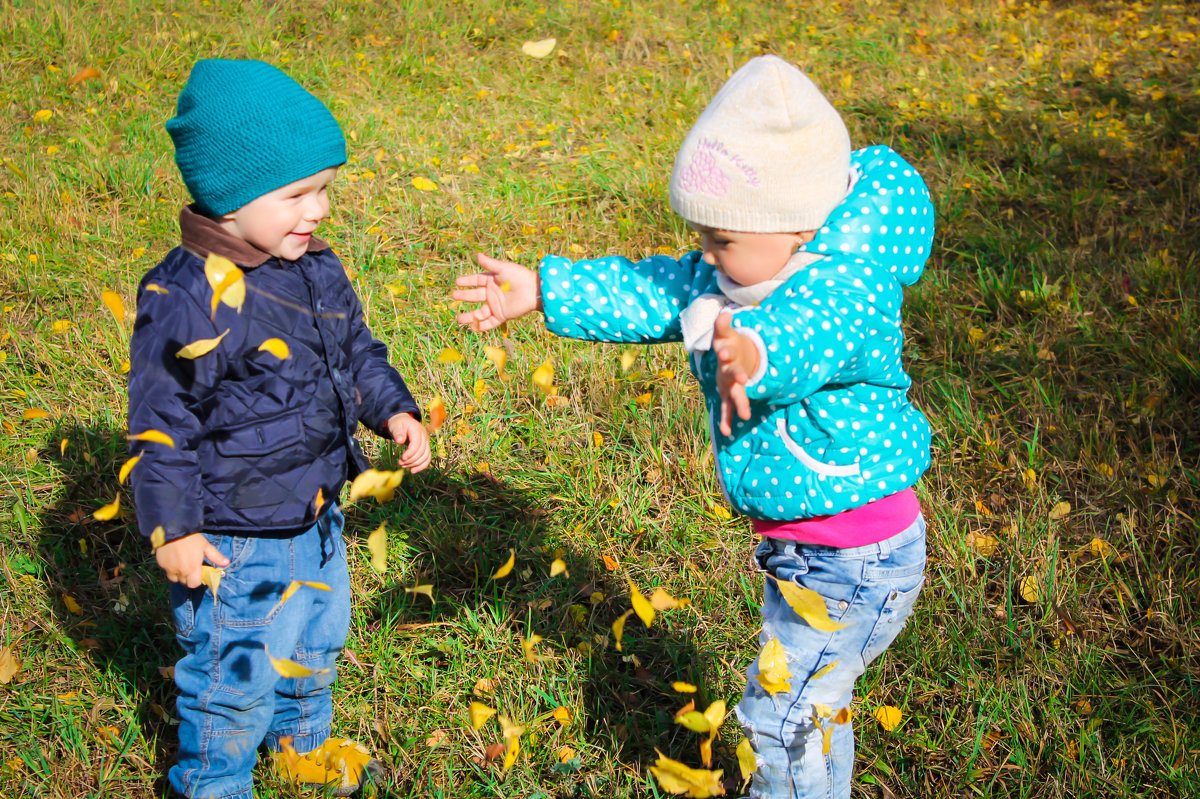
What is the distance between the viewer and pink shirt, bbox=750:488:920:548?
1.59 metres

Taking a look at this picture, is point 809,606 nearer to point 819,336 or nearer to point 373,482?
point 819,336

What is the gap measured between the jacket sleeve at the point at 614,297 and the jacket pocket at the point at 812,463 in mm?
301

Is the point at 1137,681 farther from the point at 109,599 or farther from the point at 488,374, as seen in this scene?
the point at 109,599

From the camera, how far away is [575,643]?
2.36m

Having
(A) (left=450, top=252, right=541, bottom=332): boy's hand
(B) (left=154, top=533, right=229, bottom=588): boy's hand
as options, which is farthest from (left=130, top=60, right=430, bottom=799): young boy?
(A) (left=450, top=252, right=541, bottom=332): boy's hand

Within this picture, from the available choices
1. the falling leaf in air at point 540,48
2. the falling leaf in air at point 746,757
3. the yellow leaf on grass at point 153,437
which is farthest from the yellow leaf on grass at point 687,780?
the falling leaf in air at point 540,48

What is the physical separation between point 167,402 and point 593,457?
4.72 feet

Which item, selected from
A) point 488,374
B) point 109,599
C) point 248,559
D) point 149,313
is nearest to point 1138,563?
point 488,374

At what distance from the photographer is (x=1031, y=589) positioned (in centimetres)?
237

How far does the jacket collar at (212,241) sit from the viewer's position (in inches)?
62.3

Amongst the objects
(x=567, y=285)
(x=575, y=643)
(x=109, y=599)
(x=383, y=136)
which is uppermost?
(x=567, y=285)

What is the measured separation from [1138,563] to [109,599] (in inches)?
108

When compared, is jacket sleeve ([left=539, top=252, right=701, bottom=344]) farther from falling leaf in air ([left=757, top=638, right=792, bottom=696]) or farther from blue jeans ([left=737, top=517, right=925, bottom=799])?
falling leaf in air ([left=757, top=638, right=792, bottom=696])

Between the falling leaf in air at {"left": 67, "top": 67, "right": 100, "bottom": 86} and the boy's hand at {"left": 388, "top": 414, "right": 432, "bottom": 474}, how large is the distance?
388 cm
